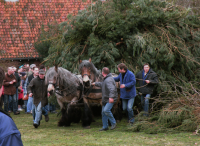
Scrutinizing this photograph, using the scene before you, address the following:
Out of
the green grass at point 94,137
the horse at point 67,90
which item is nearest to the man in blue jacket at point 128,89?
the green grass at point 94,137

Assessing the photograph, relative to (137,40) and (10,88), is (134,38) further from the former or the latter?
(10,88)

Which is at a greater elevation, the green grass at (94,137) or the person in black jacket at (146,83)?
the person in black jacket at (146,83)

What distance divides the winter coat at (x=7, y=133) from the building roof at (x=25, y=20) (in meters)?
15.4

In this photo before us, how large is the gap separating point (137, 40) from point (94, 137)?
364 cm

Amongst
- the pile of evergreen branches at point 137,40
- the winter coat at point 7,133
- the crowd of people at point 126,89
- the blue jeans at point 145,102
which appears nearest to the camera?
the winter coat at point 7,133

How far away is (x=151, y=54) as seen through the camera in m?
8.68

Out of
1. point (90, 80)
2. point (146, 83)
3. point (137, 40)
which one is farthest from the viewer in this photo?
point (137, 40)

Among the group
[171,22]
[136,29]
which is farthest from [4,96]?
[171,22]

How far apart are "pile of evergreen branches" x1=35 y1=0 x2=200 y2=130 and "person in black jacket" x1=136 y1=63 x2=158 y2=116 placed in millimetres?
367

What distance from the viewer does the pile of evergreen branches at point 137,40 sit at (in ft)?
28.8

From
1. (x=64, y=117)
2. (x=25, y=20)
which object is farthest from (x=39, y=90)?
(x=25, y=20)

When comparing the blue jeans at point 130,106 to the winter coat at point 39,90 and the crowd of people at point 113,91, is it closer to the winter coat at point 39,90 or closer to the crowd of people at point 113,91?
the crowd of people at point 113,91

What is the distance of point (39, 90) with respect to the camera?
795cm

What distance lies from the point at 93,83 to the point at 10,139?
18.3 ft
